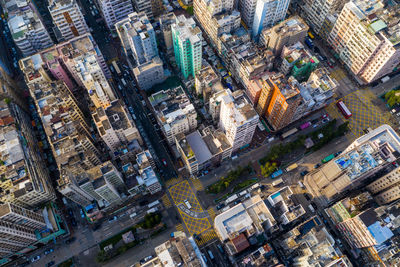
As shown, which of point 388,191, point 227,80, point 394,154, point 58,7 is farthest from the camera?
point 227,80

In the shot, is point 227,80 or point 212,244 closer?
point 212,244

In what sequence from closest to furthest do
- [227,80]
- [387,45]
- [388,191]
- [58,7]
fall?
[388,191]
[387,45]
[58,7]
[227,80]

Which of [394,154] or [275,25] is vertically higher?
[275,25]

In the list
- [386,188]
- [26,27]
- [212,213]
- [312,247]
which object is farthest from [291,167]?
[26,27]

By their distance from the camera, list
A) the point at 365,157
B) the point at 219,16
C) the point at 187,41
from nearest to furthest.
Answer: the point at 365,157, the point at 187,41, the point at 219,16

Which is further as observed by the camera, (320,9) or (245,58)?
(320,9)

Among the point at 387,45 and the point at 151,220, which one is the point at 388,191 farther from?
the point at 151,220

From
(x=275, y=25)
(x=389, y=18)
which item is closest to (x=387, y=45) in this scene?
(x=389, y=18)

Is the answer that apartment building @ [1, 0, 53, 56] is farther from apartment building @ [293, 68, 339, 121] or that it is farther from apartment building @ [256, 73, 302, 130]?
apartment building @ [293, 68, 339, 121]

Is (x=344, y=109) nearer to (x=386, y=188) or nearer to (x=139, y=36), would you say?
(x=386, y=188)
